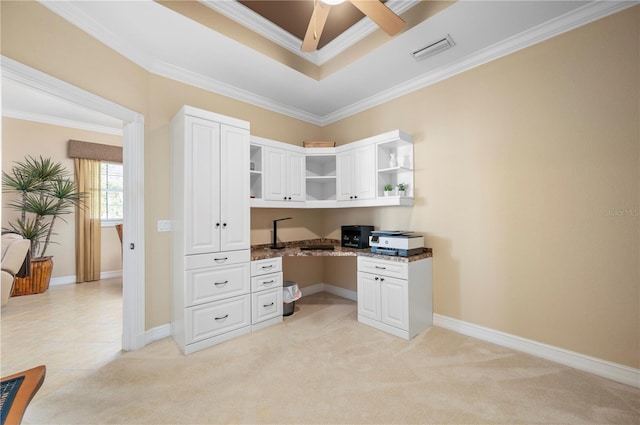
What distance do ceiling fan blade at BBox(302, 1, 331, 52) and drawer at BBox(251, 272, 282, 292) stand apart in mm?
2231

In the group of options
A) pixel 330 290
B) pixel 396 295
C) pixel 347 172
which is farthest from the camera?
pixel 330 290

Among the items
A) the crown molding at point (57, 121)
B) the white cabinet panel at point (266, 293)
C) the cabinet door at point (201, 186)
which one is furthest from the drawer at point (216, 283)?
the crown molding at point (57, 121)

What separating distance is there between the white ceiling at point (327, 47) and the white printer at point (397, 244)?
Result: 1746 millimetres

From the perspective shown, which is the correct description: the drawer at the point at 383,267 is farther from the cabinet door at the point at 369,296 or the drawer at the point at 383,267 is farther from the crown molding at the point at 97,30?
the crown molding at the point at 97,30

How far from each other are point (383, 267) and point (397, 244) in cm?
28

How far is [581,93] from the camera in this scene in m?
2.20

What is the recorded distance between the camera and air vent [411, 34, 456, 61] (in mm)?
2506

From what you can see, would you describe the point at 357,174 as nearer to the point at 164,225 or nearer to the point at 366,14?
the point at 366,14

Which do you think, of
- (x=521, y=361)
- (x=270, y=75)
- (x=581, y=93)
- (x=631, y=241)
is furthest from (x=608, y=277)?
(x=270, y=75)

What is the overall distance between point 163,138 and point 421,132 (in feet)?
9.18

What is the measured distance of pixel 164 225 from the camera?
2.80 meters

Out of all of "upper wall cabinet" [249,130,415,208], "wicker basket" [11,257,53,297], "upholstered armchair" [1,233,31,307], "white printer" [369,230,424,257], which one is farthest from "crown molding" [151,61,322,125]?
"wicker basket" [11,257,53,297]

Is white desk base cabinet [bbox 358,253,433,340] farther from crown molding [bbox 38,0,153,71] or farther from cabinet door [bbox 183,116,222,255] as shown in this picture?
crown molding [bbox 38,0,153,71]

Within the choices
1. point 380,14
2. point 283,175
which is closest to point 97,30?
point 283,175
